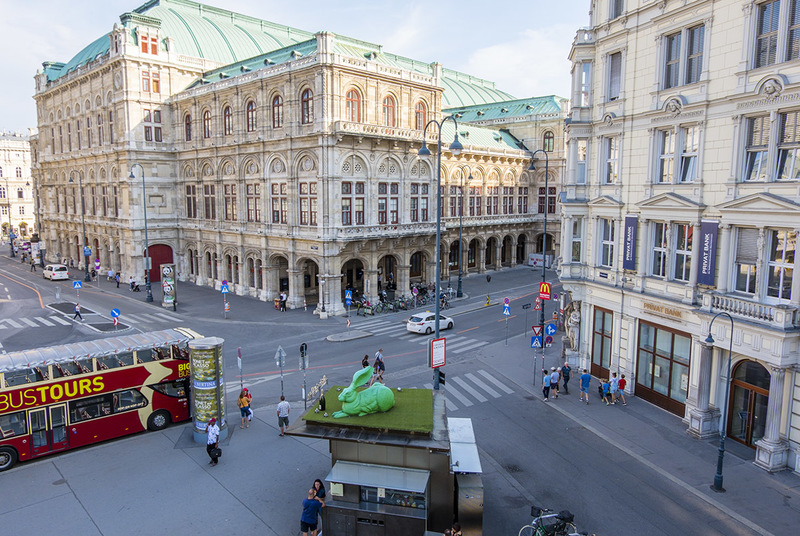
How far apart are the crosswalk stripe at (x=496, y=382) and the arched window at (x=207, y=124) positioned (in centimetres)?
3736

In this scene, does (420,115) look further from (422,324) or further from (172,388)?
(172,388)

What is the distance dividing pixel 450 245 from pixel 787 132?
140 feet

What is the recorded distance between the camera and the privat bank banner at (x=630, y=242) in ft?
77.3

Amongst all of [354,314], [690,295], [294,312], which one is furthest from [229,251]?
[690,295]

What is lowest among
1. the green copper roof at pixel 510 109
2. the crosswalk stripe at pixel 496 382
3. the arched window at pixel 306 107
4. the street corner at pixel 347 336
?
the crosswalk stripe at pixel 496 382

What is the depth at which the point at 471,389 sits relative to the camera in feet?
83.9

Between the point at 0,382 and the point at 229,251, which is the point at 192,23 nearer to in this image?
the point at 229,251

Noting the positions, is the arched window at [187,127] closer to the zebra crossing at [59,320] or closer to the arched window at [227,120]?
the arched window at [227,120]

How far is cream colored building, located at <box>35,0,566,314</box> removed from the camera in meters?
41.8

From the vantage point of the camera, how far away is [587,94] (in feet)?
86.9

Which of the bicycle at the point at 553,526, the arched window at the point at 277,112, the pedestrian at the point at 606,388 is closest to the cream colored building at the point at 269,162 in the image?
the arched window at the point at 277,112

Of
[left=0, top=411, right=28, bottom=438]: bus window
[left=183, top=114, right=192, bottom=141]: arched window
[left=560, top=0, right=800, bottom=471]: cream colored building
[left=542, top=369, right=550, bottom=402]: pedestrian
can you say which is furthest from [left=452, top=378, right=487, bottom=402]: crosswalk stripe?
[left=183, top=114, right=192, bottom=141]: arched window

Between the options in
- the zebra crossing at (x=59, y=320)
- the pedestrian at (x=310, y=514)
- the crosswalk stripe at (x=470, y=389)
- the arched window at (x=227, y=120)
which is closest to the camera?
the pedestrian at (x=310, y=514)

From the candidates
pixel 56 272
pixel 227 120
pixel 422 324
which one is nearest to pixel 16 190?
pixel 56 272
